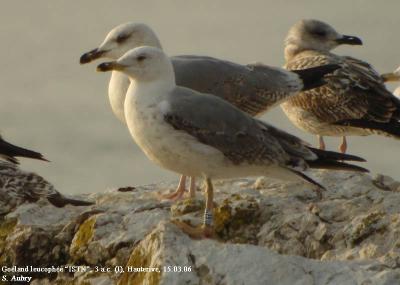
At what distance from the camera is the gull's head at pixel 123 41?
13.9 m

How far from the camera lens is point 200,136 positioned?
35.6 feet

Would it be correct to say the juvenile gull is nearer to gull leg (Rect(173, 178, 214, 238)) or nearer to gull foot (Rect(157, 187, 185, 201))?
gull leg (Rect(173, 178, 214, 238))

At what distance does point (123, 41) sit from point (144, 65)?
2775 mm

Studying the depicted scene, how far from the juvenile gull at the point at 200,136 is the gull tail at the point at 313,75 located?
3417 millimetres

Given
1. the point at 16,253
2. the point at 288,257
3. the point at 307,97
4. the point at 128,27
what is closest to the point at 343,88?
the point at 307,97

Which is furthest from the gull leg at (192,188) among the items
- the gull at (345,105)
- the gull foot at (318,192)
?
the gull at (345,105)

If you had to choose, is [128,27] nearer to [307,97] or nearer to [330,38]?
[307,97]

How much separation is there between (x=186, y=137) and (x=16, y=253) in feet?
6.67

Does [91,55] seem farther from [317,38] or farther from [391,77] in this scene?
[391,77]

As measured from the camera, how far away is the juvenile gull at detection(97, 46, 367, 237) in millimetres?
10734

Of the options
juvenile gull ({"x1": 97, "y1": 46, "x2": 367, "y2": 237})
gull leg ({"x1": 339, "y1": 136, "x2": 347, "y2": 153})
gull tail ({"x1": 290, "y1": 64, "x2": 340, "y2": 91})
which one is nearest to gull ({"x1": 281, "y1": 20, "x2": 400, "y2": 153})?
gull leg ({"x1": 339, "y1": 136, "x2": 347, "y2": 153})

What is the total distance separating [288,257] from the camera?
9.32 metres

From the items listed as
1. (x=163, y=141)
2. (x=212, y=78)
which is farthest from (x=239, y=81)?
(x=163, y=141)

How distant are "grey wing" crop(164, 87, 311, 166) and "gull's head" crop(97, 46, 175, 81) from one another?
22 cm
